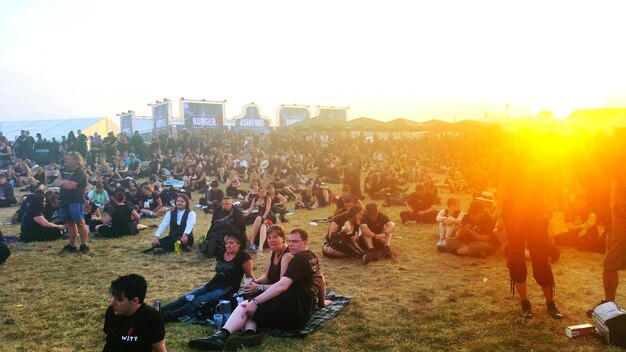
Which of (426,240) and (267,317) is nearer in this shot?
(267,317)

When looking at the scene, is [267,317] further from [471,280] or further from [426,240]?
[426,240]

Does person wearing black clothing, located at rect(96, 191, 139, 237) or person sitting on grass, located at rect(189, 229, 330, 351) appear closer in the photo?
person sitting on grass, located at rect(189, 229, 330, 351)

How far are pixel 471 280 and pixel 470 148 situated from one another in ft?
85.5

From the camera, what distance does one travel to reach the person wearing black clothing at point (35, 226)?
11.1 m

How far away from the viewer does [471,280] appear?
777 cm

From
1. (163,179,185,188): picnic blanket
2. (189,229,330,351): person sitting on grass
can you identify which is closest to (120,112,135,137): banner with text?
(163,179,185,188): picnic blanket

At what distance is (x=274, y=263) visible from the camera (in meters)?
6.22

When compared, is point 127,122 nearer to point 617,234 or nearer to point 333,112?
point 333,112

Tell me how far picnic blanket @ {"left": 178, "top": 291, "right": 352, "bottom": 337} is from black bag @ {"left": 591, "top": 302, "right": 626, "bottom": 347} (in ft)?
10.1

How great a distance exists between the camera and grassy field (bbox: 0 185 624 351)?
5.42m

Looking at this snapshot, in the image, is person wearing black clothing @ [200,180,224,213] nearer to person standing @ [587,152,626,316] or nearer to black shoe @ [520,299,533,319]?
black shoe @ [520,299,533,319]

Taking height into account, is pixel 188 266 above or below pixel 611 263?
below

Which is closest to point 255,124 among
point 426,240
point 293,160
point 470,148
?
point 293,160

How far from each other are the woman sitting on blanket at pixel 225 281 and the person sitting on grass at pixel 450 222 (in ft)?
16.4
